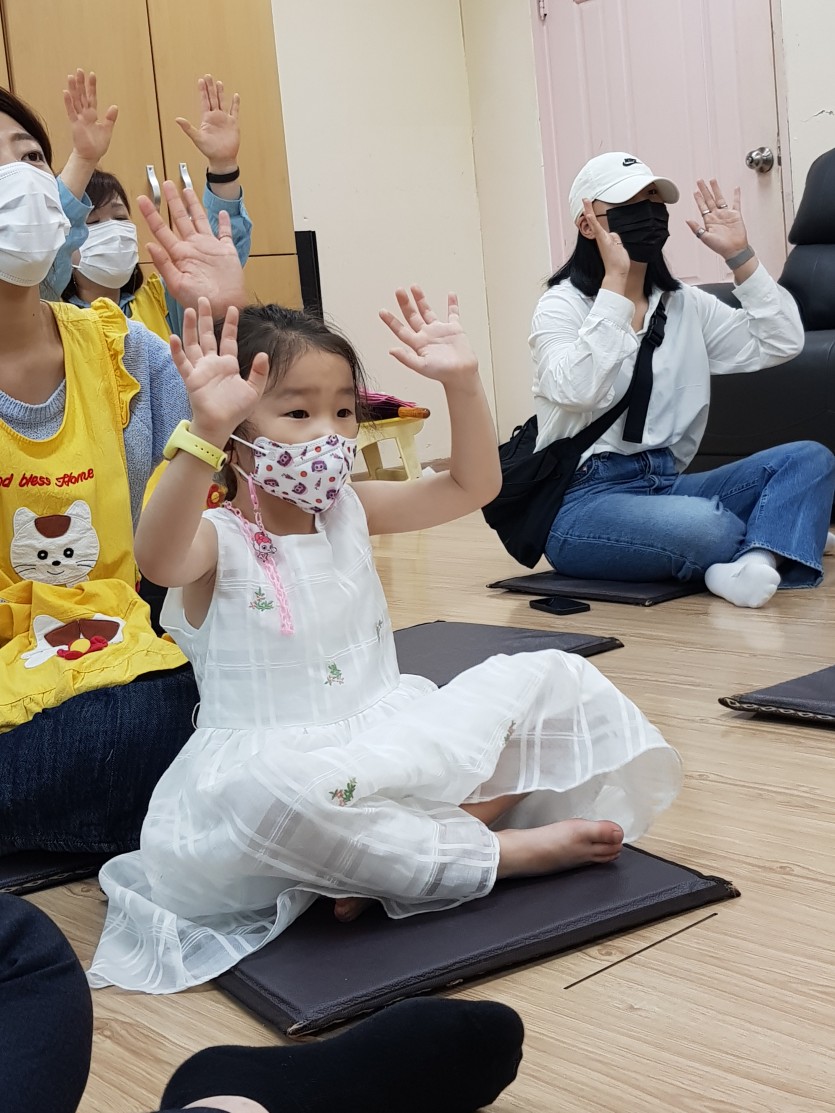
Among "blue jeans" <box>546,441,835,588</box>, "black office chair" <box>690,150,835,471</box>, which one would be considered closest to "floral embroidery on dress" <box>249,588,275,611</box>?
"blue jeans" <box>546,441,835,588</box>

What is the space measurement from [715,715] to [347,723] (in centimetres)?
77

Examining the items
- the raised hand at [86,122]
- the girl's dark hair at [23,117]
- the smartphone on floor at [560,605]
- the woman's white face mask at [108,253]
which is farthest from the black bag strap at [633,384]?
the girl's dark hair at [23,117]

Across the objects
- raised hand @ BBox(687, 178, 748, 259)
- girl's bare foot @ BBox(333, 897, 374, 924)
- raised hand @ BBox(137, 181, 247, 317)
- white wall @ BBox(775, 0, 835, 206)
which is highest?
white wall @ BBox(775, 0, 835, 206)

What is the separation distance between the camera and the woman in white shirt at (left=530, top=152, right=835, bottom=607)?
113 inches

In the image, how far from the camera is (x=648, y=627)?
2660 millimetres

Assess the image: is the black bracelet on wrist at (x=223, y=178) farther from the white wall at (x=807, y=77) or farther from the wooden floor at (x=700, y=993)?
the white wall at (x=807, y=77)

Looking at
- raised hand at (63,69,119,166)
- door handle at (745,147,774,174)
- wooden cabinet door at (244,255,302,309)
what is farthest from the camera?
door handle at (745,147,774,174)

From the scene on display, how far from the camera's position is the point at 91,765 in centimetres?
161

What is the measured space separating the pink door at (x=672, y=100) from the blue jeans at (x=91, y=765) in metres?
3.70

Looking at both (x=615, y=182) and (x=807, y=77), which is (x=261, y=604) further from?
(x=807, y=77)

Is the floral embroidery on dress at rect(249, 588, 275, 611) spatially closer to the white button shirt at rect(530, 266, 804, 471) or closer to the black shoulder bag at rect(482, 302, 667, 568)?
the white button shirt at rect(530, 266, 804, 471)

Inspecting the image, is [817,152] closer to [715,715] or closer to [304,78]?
[304,78]

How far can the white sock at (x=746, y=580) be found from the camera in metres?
2.73

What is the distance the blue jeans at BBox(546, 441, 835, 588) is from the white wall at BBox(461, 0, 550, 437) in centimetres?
268
